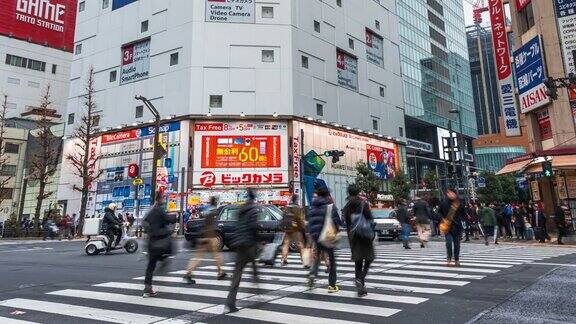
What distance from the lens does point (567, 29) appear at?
70.6ft

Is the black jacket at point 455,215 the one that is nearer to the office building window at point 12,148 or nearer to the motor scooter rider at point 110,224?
the motor scooter rider at point 110,224

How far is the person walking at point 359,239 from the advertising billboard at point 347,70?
3724 cm

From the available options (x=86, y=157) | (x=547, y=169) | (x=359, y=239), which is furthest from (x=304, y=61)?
(x=359, y=239)

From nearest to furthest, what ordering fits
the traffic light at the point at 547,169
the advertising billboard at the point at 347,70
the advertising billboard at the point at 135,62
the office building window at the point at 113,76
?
the traffic light at the point at 547,169
the advertising billboard at the point at 135,62
the office building window at the point at 113,76
the advertising billboard at the point at 347,70

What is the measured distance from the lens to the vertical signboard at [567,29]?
2142 cm

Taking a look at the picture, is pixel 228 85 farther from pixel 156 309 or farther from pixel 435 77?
pixel 435 77

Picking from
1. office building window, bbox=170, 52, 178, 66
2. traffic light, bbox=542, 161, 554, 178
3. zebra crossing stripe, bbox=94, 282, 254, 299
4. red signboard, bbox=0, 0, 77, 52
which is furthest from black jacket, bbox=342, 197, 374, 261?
red signboard, bbox=0, 0, 77, 52

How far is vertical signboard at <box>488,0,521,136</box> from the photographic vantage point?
26625mm

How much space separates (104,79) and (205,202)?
751 inches

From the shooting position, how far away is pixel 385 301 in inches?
248

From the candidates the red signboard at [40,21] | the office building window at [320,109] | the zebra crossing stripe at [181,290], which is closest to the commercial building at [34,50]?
the red signboard at [40,21]

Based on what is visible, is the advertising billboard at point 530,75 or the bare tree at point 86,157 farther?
the bare tree at point 86,157

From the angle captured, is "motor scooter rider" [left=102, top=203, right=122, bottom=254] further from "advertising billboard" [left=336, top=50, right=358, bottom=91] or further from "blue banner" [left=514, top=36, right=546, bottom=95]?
"advertising billboard" [left=336, top=50, right=358, bottom=91]

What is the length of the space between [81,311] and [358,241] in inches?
169
